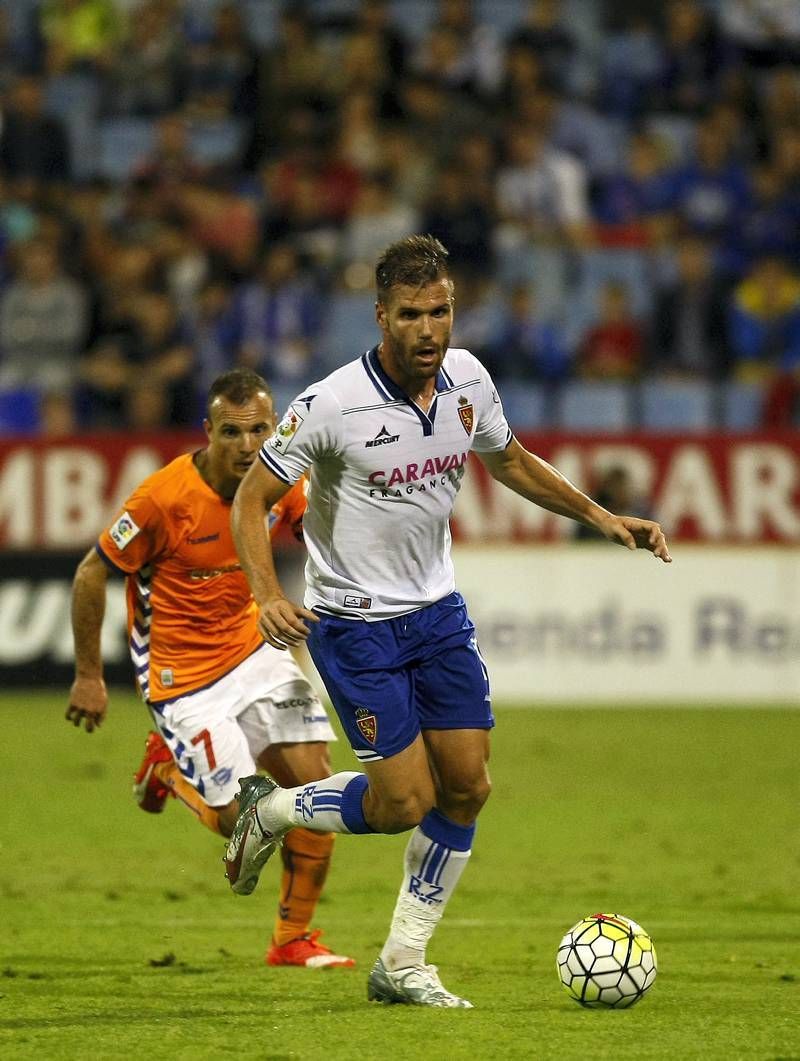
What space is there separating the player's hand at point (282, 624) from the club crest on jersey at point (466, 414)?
2.81 ft

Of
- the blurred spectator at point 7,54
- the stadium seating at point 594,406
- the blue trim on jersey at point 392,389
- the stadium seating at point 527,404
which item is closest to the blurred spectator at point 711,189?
the stadium seating at point 594,406

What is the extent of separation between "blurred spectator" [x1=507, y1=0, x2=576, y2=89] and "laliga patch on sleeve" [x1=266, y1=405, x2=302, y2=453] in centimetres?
1308

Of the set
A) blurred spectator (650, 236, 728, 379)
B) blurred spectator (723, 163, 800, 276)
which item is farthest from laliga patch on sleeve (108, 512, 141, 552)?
blurred spectator (723, 163, 800, 276)

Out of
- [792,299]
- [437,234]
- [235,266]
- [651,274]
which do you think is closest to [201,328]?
[235,266]

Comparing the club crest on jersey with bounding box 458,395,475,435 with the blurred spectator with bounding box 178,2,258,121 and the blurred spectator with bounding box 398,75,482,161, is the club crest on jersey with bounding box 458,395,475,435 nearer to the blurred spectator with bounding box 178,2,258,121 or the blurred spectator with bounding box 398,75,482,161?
the blurred spectator with bounding box 398,75,482,161

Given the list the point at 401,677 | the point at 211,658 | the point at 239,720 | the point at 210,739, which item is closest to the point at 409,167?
the point at 211,658

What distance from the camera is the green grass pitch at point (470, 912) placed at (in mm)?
5250

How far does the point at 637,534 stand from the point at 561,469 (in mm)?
9463

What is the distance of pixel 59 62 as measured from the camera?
733 inches

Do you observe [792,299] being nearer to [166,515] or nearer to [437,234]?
[437,234]

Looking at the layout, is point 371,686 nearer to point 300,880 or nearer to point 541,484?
point 541,484

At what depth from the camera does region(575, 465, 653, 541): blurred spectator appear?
15.0m

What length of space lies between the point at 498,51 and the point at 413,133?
1369 millimetres

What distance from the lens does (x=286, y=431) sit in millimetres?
5504
